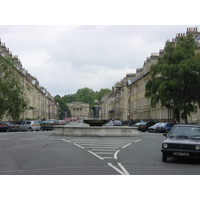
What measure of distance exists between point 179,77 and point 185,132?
1129 inches

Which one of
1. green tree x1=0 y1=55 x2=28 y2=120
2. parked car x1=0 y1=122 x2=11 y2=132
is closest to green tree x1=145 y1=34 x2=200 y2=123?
parked car x1=0 y1=122 x2=11 y2=132

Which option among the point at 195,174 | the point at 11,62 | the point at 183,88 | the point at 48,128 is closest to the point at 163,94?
the point at 183,88

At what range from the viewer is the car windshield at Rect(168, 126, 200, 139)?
1468cm

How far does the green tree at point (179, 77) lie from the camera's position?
4231cm

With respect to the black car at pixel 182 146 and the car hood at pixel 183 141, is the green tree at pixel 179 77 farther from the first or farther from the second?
the car hood at pixel 183 141

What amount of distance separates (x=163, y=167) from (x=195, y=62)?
104ft

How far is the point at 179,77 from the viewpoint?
42812mm

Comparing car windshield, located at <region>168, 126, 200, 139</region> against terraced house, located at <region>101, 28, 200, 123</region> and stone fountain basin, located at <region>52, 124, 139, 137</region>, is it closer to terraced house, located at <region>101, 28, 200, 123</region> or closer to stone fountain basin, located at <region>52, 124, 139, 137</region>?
stone fountain basin, located at <region>52, 124, 139, 137</region>

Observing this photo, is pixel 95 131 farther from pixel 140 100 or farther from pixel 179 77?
pixel 140 100

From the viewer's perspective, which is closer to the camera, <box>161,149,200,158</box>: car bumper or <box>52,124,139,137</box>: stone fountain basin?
<box>161,149,200,158</box>: car bumper

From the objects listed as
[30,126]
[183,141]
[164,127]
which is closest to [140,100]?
[30,126]

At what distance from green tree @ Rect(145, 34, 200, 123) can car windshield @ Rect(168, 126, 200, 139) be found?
2690 cm

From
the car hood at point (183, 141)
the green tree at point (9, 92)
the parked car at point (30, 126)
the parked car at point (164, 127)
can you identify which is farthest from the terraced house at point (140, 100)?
the car hood at point (183, 141)

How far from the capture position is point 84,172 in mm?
10758
